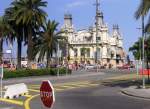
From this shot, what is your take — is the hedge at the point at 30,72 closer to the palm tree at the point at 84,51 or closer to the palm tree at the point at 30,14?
the palm tree at the point at 30,14

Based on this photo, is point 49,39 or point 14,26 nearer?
point 14,26

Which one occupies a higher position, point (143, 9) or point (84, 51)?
point (84, 51)

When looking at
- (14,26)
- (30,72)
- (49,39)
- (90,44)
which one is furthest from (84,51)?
(30,72)

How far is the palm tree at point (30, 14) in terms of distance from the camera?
63.2m

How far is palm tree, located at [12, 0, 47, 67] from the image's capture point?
63.2m

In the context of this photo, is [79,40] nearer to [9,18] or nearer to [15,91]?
[9,18]

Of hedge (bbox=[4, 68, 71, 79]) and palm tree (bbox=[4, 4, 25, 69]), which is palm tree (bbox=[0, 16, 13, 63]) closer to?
palm tree (bbox=[4, 4, 25, 69])

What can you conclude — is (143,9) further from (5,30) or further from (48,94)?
(5,30)

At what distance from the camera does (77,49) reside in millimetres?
176375

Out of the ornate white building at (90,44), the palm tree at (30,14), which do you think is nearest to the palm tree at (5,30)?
the palm tree at (30,14)

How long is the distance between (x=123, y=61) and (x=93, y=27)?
85.9 ft

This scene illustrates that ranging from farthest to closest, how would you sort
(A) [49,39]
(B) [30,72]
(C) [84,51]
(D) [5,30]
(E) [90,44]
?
1. (E) [90,44]
2. (C) [84,51]
3. (A) [49,39]
4. (D) [5,30]
5. (B) [30,72]

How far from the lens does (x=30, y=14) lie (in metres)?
63.2

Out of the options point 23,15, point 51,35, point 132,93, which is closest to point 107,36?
point 51,35
